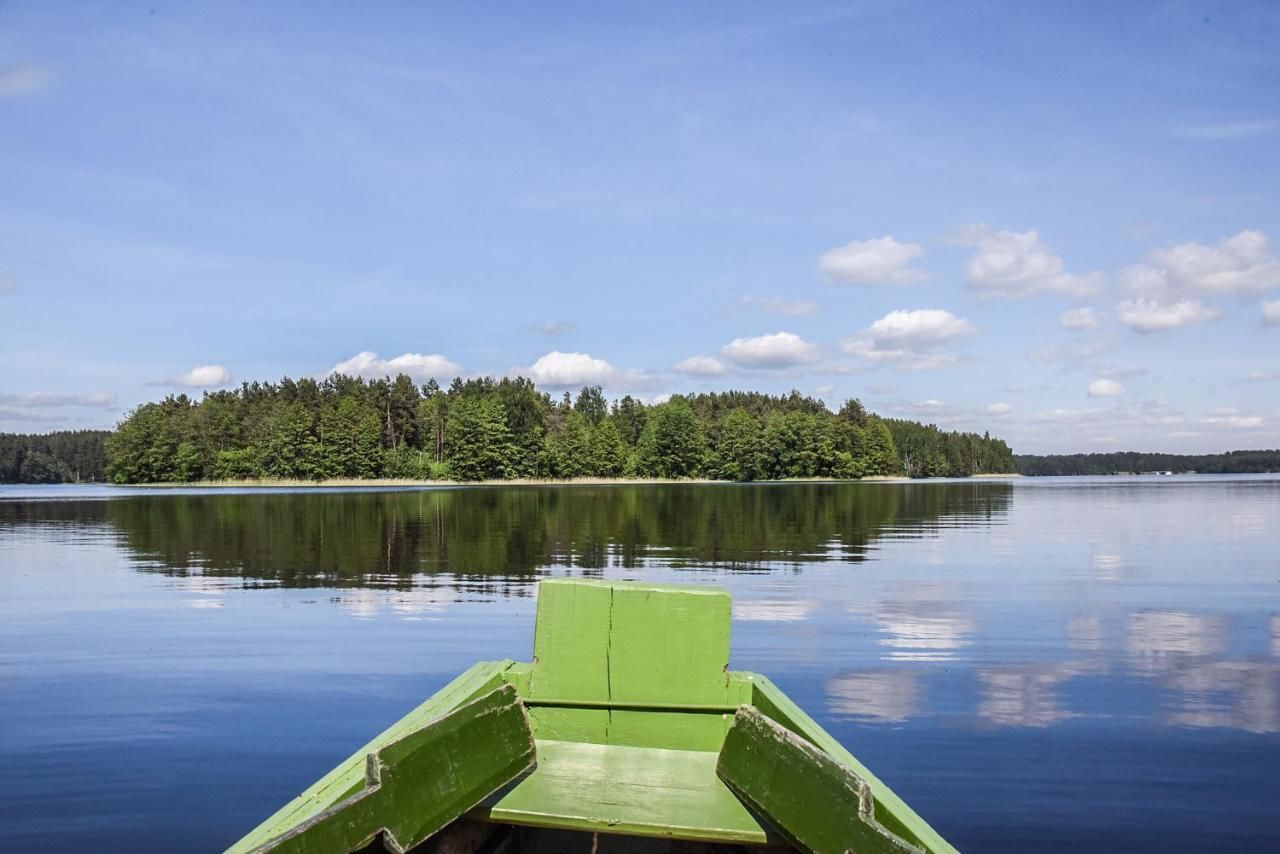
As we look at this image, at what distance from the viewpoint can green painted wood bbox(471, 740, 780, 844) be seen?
4227 mm

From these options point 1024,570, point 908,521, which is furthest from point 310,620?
point 908,521

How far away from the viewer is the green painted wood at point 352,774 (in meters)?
3.88

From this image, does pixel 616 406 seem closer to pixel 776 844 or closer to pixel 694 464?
pixel 694 464

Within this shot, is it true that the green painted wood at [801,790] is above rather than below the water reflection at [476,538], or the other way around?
above

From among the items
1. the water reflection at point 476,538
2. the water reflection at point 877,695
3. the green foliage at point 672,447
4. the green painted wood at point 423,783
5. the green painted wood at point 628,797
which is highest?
the green foliage at point 672,447

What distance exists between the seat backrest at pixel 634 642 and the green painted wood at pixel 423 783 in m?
1.06

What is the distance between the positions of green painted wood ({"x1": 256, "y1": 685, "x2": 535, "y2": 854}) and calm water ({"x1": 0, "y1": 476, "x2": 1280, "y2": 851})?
325cm

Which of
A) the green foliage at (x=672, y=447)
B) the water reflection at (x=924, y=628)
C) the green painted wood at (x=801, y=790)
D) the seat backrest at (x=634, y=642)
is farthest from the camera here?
the green foliage at (x=672, y=447)

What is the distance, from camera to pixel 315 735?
884cm

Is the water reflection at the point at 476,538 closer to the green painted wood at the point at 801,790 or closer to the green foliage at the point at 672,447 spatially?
the green painted wood at the point at 801,790

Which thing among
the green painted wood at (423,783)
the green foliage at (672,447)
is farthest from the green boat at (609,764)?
the green foliage at (672,447)

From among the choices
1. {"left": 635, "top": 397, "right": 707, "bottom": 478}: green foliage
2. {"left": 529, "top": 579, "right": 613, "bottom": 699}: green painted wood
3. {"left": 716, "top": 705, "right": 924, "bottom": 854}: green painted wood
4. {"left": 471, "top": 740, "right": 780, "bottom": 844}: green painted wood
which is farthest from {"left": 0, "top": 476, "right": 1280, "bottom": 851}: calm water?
{"left": 635, "top": 397, "right": 707, "bottom": 478}: green foliage

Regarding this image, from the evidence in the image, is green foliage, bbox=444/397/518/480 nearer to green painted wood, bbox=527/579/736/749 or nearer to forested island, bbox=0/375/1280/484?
forested island, bbox=0/375/1280/484

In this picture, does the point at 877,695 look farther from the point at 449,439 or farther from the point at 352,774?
the point at 449,439
